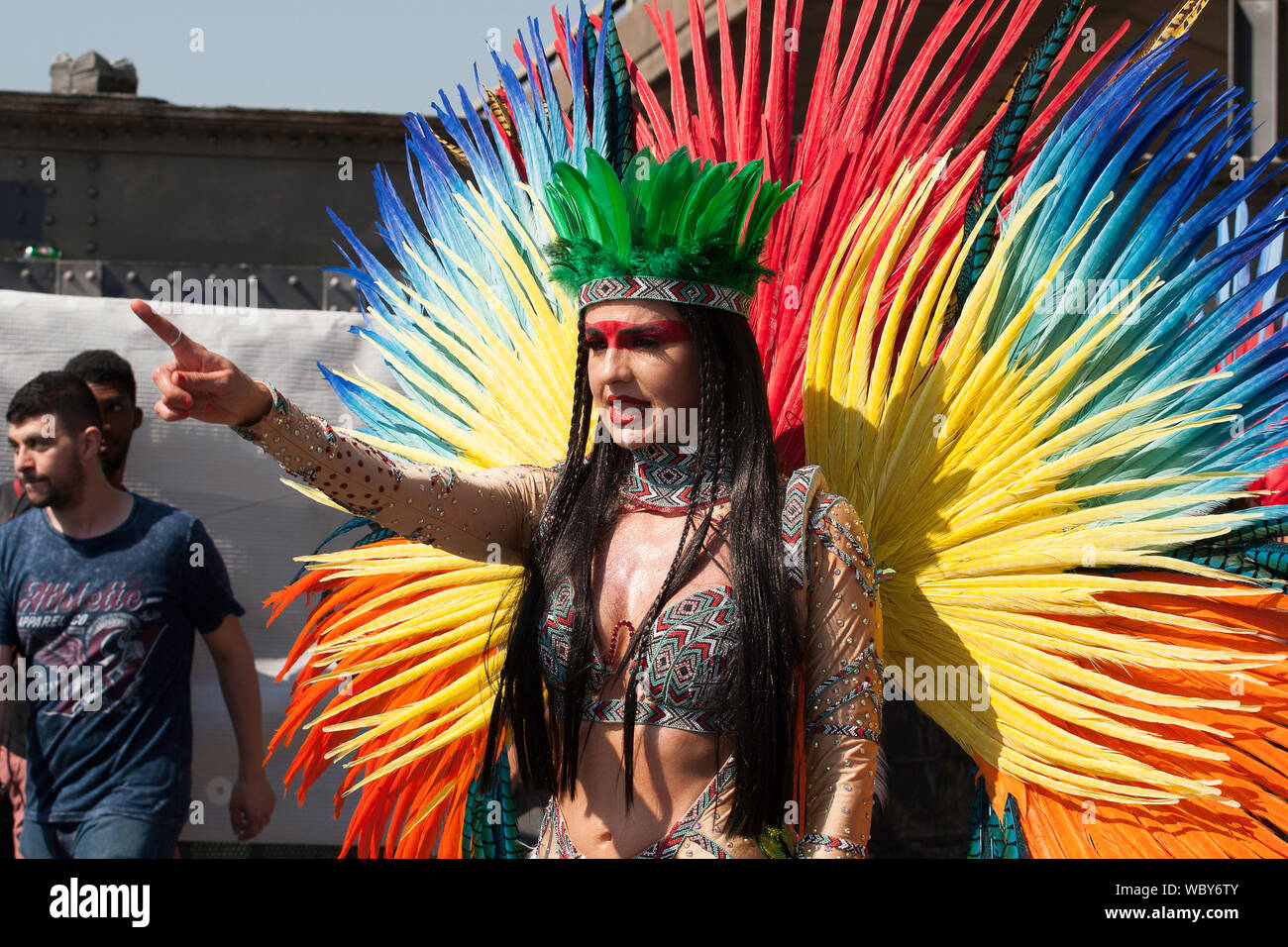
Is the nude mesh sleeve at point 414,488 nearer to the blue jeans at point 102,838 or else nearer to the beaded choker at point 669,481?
the beaded choker at point 669,481

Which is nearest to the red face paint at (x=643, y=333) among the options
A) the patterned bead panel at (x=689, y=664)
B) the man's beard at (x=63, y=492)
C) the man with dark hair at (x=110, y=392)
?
the patterned bead panel at (x=689, y=664)

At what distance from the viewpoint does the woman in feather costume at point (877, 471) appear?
2.18m

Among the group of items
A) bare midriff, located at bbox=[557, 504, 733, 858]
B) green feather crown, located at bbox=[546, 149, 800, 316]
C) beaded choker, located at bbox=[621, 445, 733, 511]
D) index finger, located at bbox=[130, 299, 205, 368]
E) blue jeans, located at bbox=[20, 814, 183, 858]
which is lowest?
blue jeans, located at bbox=[20, 814, 183, 858]

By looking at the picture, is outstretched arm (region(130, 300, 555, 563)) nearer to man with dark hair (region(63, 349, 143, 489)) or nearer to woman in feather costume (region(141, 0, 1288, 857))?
woman in feather costume (region(141, 0, 1288, 857))

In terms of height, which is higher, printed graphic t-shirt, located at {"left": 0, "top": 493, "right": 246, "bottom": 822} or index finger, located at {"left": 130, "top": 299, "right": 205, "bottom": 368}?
index finger, located at {"left": 130, "top": 299, "right": 205, "bottom": 368}

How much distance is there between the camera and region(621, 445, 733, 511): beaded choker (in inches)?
89.8

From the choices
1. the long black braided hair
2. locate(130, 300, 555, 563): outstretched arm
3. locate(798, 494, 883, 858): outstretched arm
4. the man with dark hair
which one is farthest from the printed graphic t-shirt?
locate(798, 494, 883, 858): outstretched arm

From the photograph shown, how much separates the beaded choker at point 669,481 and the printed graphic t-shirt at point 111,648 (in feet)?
6.55

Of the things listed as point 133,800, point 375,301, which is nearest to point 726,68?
point 375,301

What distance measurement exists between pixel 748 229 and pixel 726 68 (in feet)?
2.98

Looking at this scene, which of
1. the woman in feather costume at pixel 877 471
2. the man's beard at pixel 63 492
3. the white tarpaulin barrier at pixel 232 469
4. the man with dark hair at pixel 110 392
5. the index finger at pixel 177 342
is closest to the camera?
the index finger at pixel 177 342

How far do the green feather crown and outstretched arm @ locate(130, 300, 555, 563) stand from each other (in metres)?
0.41
